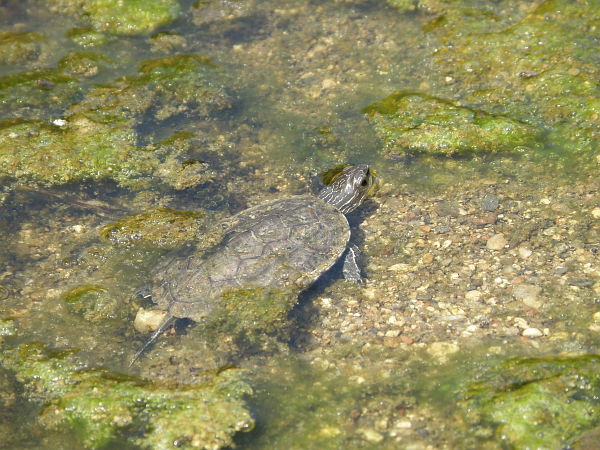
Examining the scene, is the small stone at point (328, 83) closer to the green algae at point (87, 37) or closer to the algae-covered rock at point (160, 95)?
the algae-covered rock at point (160, 95)

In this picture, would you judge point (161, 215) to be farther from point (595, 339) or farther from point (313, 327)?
point (595, 339)

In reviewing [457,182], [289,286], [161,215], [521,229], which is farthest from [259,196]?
[521,229]

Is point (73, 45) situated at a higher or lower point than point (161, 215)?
higher

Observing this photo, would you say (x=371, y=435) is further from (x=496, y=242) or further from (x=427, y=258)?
(x=496, y=242)

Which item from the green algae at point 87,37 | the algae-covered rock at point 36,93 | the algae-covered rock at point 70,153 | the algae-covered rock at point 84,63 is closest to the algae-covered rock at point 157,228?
the algae-covered rock at point 70,153

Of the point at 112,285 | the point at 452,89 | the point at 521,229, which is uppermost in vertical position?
the point at 452,89

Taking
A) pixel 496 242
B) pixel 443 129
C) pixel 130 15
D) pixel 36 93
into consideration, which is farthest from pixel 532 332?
pixel 130 15
